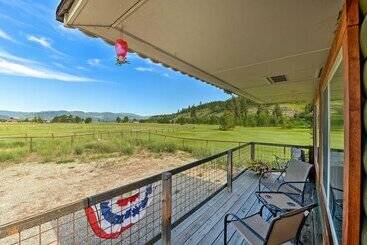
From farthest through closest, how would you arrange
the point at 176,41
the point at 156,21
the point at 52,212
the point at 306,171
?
the point at 306,171
the point at 176,41
the point at 156,21
the point at 52,212

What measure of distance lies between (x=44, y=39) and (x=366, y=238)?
5599cm

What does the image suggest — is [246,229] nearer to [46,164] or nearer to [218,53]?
[218,53]

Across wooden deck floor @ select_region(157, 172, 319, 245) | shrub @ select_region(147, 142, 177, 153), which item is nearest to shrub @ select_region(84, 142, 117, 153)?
shrub @ select_region(147, 142, 177, 153)

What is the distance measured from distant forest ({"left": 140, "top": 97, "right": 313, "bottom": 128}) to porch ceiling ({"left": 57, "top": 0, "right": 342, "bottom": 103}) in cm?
889

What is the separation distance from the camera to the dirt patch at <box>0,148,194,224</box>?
51.2ft

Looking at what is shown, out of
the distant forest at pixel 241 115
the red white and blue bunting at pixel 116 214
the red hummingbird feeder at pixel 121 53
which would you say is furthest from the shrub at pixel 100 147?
the red hummingbird feeder at pixel 121 53

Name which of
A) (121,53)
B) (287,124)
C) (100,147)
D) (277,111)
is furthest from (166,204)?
(100,147)

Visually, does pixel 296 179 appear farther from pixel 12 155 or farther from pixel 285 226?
pixel 12 155

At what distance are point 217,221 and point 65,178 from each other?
22.1 metres

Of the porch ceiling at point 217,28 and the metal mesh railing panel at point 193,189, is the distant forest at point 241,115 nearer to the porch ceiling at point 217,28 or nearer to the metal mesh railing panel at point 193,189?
the metal mesh railing panel at point 193,189

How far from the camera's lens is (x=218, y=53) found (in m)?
2.70

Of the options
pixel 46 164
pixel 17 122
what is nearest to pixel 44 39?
pixel 17 122

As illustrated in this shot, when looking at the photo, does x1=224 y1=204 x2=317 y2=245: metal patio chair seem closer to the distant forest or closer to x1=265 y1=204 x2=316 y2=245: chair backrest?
x1=265 y1=204 x2=316 y2=245: chair backrest

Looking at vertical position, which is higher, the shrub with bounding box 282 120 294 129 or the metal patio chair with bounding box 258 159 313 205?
the shrub with bounding box 282 120 294 129
